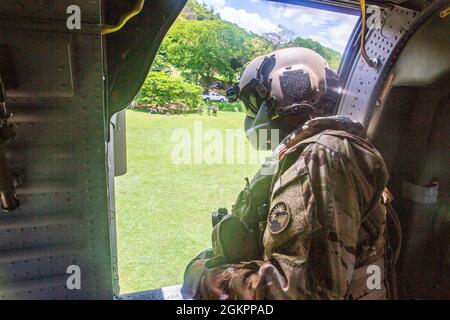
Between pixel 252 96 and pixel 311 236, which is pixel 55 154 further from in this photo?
pixel 311 236

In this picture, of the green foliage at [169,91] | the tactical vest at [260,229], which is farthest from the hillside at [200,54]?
the tactical vest at [260,229]

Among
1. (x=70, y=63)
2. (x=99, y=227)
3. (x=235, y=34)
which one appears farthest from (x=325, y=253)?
(x=235, y=34)

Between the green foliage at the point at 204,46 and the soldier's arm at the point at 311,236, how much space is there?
204 centimetres

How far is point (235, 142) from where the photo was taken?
401 centimetres

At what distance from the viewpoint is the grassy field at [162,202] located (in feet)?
14.4

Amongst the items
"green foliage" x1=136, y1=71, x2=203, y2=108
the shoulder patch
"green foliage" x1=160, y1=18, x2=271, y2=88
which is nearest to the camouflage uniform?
the shoulder patch

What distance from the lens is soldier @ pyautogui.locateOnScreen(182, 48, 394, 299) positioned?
1.16 metres

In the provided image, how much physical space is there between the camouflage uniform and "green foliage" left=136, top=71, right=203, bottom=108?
A: 4.70m

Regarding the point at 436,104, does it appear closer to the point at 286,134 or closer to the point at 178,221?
the point at 286,134

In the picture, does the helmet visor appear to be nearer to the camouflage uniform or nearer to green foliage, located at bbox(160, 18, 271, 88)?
the camouflage uniform

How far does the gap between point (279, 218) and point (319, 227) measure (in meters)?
0.14

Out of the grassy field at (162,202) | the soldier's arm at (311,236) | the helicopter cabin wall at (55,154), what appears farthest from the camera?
the grassy field at (162,202)

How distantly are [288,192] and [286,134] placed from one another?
1.48 feet

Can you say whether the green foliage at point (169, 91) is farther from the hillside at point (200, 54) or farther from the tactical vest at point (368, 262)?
the tactical vest at point (368, 262)
